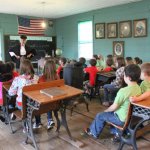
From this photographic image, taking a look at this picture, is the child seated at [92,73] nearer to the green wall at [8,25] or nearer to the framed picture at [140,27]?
the framed picture at [140,27]

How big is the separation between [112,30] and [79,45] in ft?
6.07

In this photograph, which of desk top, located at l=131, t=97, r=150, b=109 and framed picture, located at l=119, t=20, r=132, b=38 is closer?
desk top, located at l=131, t=97, r=150, b=109

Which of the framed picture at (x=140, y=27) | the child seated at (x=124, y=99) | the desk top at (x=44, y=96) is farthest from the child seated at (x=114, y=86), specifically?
the framed picture at (x=140, y=27)

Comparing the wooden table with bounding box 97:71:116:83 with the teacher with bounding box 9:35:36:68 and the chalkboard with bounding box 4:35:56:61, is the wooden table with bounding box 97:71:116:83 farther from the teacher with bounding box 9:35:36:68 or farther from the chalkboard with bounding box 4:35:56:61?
the chalkboard with bounding box 4:35:56:61

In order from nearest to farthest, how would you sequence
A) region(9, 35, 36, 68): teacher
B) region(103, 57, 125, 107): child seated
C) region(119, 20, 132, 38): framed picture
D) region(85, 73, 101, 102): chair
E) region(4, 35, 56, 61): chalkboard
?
region(103, 57, 125, 107): child seated, region(85, 73, 101, 102): chair, region(9, 35, 36, 68): teacher, region(119, 20, 132, 38): framed picture, region(4, 35, 56, 61): chalkboard

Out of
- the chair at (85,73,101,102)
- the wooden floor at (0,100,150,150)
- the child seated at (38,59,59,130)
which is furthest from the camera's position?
the chair at (85,73,101,102)

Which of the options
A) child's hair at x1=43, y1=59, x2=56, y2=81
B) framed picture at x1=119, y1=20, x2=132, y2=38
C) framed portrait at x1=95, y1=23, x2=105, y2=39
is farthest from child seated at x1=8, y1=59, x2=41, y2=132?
framed portrait at x1=95, y1=23, x2=105, y2=39

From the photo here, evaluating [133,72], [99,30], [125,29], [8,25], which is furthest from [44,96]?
[8,25]

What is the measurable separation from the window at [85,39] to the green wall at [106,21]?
16 centimetres

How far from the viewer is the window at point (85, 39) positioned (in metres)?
8.19

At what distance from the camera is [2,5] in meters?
6.76

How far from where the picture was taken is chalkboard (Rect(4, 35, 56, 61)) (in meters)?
8.45

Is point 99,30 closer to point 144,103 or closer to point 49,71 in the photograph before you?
point 49,71

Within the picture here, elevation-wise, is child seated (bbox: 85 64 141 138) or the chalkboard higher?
the chalkboard
